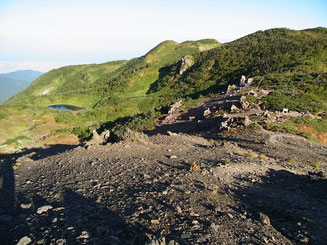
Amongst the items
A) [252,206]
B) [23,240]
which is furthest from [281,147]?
[23,240]

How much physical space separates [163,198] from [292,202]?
19.6 ft

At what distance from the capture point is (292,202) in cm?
974

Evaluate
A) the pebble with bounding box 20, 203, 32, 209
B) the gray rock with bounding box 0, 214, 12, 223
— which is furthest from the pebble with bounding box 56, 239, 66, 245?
the pebble with bounding box 20, 203, 32, 209

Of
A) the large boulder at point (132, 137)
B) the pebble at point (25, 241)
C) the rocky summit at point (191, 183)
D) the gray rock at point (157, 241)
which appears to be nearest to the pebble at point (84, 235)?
the rocky summit at point (191, 183)

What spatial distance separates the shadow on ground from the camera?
772cm

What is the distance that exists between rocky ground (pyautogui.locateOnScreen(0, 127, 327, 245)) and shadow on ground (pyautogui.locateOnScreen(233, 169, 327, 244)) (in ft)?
0.13

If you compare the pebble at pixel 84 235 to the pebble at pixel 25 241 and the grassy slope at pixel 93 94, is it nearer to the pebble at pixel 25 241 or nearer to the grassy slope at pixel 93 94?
the pebble at pixel 25 241

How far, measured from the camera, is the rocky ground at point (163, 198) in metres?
7.10

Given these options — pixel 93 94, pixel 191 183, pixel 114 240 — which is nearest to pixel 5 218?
pixel 114 240

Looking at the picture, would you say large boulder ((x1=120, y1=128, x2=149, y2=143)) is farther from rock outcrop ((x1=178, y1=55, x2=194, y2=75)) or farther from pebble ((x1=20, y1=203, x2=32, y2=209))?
rock outcrop ((x1=178, y1=55, x2=194, y2=75))

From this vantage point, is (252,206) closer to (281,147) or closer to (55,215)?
(55,215)

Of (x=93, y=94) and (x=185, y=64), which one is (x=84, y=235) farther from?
(x=93, y=94)

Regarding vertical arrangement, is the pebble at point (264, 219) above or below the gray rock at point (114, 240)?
below

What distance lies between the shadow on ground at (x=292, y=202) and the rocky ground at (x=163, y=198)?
0.04m
